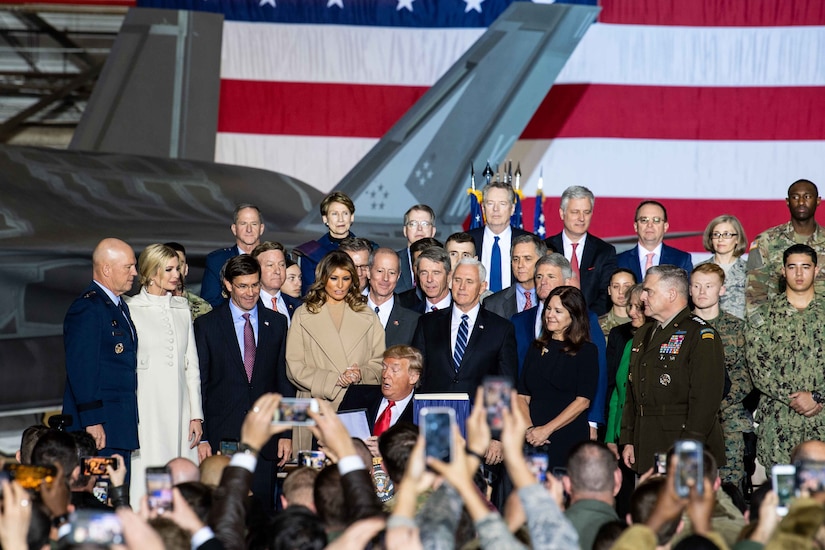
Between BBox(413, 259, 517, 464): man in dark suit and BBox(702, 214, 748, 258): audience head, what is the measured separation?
1449mm

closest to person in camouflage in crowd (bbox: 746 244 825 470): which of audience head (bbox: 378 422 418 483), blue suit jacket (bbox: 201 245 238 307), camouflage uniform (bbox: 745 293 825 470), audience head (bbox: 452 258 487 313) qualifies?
camouflage uniform (bbox: 745 293 825 470)

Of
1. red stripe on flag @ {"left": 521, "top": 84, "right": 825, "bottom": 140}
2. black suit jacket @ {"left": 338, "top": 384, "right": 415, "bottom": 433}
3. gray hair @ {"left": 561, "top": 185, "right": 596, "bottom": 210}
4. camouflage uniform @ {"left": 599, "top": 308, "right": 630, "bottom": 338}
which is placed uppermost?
red stripe on flag @ {"left": 521, "top": 84, "right": 825, "bottom": 140}

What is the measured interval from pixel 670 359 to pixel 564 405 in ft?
1.59

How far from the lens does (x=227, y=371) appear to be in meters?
5.14

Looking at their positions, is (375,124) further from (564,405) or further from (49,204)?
(564,405)

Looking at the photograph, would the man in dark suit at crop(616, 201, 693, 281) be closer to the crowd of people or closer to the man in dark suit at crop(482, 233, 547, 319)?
the crowd of people

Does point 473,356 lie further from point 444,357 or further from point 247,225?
point 247,225

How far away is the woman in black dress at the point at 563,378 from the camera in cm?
488

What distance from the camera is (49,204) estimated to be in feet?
26.9

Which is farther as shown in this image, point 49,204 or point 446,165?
point 446,165

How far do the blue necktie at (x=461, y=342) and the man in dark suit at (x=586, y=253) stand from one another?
3.31 feet

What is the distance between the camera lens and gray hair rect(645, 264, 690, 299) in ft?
15.7

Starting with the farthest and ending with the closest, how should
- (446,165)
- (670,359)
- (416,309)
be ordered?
(446,165) → (416,309) → (670,359)

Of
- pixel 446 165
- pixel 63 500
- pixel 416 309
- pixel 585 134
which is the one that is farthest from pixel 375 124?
pixel 63 500
